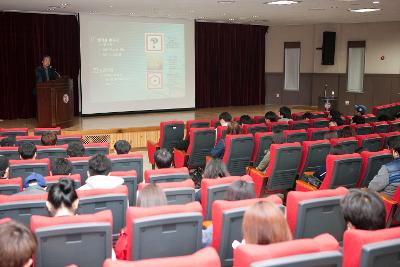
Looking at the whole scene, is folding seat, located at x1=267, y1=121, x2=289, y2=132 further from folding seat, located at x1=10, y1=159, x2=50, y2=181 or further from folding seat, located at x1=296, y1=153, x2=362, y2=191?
folding seat, located at x1=10, y1=159, x2=50, y2=181

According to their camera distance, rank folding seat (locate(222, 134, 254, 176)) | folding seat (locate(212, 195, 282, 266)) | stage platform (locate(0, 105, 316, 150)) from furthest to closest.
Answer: stage platform (locate(0, 105, 316, 150)), folding seat (locate(222, 134, 254, 176)), folding seat (locate(212, 195, 282, 266))

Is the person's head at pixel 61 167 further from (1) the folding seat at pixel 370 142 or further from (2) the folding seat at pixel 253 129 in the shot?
(1) the folding seat at pixel 370 142

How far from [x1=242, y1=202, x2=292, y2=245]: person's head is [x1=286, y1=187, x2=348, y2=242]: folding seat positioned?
94 cm

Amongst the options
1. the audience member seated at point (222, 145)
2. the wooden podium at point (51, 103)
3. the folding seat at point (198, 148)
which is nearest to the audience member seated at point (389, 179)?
the audience member seated at point (222, 145)

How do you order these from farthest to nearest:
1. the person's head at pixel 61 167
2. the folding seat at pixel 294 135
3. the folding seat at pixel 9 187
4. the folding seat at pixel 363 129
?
1. the folding seat at pixel 363 129
2. the folding seat at pixel 294 135
3. the person's head at pixel 61 167
4. the folding seat at pixel 9 187

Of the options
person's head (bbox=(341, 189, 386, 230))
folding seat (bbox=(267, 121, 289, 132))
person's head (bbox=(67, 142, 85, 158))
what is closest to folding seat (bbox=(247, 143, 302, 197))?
folding seat (bbox=(267, 121, 289, 132))

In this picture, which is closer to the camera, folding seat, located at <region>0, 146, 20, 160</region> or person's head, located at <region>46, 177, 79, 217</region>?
person's head, located at <region>46, 177, 79, 217</region>

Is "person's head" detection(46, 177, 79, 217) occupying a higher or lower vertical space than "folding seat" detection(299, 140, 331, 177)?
higher

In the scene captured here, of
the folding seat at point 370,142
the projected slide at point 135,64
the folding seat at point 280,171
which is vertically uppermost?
the projected slide at point 135,64

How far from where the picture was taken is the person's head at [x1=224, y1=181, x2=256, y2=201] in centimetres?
333

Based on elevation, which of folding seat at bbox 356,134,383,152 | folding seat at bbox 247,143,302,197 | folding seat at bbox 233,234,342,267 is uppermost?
folding seat at bbox 233,234,342,267

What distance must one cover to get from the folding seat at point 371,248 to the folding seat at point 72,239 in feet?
4.46

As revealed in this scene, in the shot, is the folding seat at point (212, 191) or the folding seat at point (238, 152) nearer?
the folding seat at point (212, 191)

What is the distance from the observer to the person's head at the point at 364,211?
2545 mm
